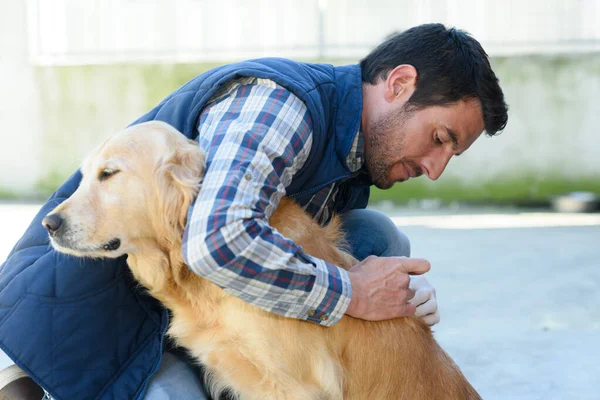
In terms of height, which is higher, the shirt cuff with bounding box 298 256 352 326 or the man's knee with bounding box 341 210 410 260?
the shirt cuff with bounding box 298 256 352 326

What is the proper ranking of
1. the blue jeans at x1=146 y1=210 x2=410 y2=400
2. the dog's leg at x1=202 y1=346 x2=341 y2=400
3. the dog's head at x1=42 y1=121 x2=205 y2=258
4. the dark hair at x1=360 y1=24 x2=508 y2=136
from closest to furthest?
the dog's head at x1=42 y1=121 x2=205 y2=258, the dog's leg at x1=202 y1=346 x2=341 y2=400, the blue jeans at x1=146 y1=210 x2=410 y2=400, the dark hair at x1=360 y1=24 x2=508 y2=136

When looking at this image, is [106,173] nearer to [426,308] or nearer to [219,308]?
[219,308]

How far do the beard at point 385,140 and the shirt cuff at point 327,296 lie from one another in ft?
1.92

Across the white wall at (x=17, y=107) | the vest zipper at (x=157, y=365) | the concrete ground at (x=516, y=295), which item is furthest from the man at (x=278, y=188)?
the white wall at (x=17, y=107)

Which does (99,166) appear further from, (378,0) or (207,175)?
(378,0)

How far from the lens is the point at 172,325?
2.10 metres

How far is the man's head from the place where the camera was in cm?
231

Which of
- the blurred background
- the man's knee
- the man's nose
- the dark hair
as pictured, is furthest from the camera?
the blurred background

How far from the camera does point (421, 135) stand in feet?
7.74

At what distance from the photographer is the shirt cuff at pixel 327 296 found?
1.87 meters

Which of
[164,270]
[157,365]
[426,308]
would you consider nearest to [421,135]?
[426,308]

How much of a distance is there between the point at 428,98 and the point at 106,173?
3.44 feet

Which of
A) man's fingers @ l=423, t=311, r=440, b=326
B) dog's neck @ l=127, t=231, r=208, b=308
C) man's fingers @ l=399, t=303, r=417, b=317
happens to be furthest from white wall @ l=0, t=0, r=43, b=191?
man's fingers @ l=399, t=303, r=417, b=317

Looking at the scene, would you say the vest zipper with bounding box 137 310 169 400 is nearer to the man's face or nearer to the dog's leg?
the dog's leg
